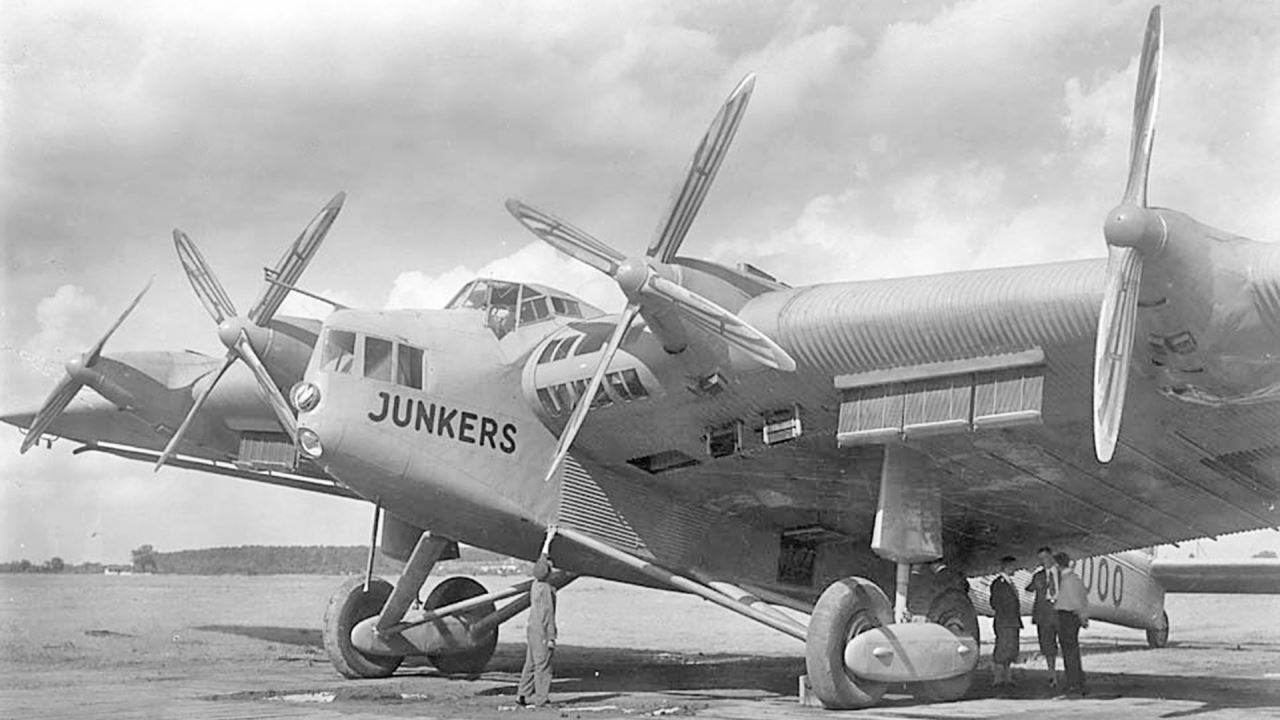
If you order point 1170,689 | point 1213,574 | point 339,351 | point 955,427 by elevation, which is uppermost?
point 339,351

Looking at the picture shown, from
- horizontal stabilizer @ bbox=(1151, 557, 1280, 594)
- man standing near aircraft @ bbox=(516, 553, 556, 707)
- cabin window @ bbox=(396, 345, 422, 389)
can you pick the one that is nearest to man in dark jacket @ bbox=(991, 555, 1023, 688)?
man standing near aircraft @ bbox=(516, 553, 556, 707)

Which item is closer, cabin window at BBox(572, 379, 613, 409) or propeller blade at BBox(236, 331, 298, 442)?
cabin window at BBox(572, 379, 613, 409)

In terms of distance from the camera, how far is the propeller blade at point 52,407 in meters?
19.3

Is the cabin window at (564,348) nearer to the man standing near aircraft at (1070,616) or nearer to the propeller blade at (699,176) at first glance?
the propeller blade at (699,176)

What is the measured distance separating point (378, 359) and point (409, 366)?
40cm

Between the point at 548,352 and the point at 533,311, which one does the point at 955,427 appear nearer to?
the point at 548,352

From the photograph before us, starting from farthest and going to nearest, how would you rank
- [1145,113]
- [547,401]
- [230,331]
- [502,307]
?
[230,331] → [502,307] → [547,401] → [1145,113]

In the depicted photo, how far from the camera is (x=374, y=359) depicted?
14.7 metres

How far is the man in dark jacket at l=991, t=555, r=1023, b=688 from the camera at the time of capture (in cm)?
1722

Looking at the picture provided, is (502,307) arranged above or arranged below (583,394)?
above

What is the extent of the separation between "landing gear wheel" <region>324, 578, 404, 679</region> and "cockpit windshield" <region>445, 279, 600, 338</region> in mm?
4580

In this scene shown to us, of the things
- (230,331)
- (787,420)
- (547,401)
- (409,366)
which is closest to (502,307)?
(547,401)

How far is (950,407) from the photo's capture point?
12609mm

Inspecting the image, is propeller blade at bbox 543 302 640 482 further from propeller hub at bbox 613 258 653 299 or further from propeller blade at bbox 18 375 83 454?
propeller blade at bbox 18 375 83 454
